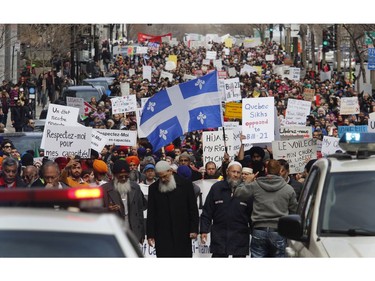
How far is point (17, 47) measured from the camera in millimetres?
44719

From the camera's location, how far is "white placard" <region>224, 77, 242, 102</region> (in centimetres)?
2792

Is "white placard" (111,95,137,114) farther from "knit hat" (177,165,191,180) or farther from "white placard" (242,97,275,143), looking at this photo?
"knit hat" (177,165,191,180)

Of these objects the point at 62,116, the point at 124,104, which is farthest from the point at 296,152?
the point at 124,104

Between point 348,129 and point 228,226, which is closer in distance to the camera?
point 228,226

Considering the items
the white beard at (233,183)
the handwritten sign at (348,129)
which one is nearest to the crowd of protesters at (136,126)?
the white beard at (233,183)

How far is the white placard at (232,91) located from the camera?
27.9 m

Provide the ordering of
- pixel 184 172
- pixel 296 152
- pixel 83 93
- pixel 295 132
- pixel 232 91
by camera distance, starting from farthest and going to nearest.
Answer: pixel 83 93, pixel 232 91, pixel 295 132, pixel 296 152, pixel 184 172

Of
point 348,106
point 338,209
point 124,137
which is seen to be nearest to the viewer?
point 338,209

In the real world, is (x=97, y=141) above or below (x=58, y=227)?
above

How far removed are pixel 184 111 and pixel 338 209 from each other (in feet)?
34.7

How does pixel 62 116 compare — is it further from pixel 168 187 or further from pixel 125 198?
pixel 168 187

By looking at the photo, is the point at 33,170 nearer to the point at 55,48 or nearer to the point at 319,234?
the point at 319,234

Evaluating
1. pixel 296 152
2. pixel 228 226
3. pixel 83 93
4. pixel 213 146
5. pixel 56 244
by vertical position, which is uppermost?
pixel 83 93

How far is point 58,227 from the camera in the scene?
5.16 metres
